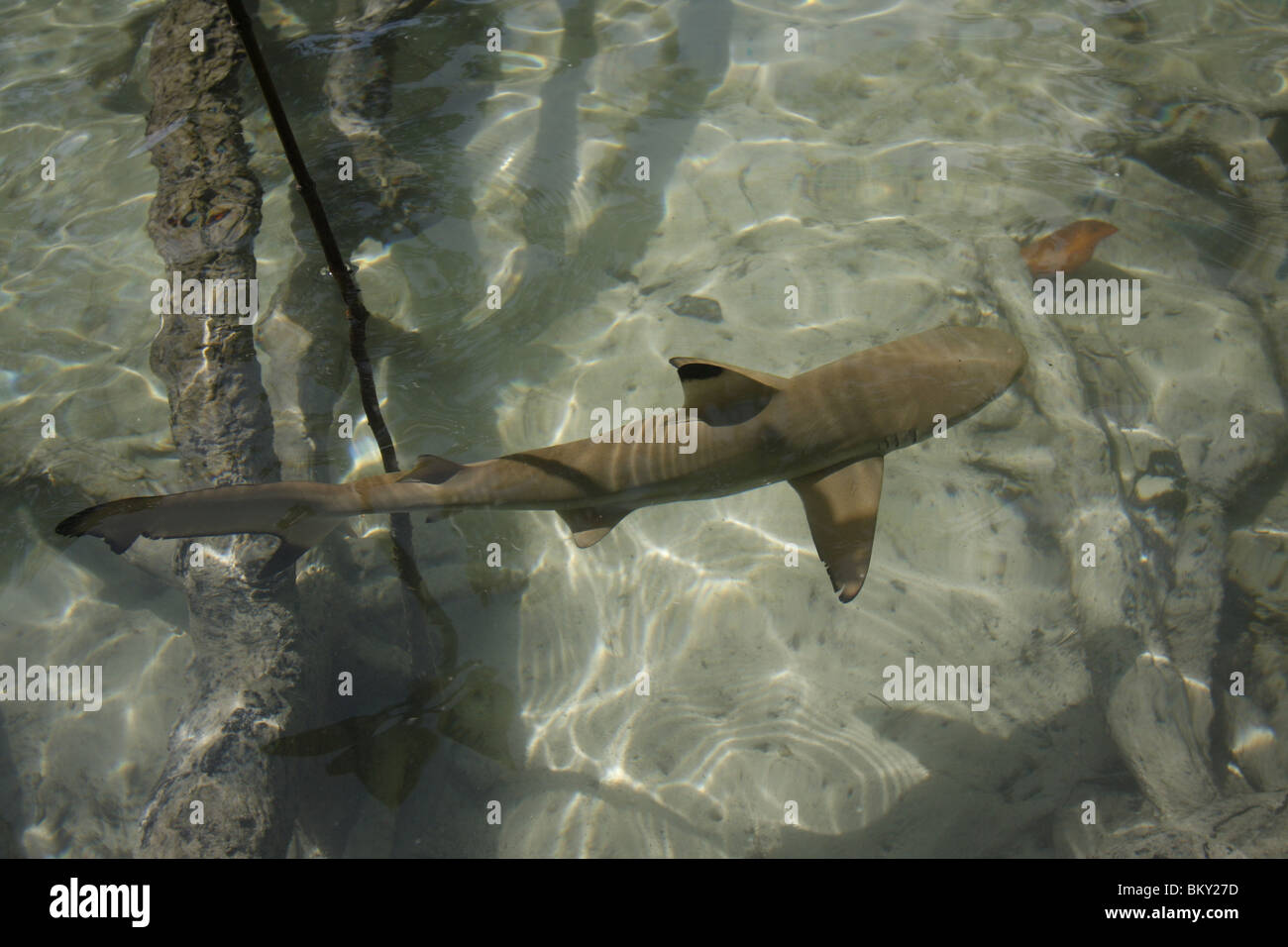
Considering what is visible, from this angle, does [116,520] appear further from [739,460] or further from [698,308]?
[698,308]

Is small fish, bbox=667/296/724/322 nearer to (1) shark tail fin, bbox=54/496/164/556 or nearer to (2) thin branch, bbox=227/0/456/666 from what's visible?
(2) thin branch, bbox=227/0/456/666

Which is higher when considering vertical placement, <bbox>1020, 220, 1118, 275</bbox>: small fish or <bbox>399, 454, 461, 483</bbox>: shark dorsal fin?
<bbox>1020, 220, 1118, 275</bbox>: small fish

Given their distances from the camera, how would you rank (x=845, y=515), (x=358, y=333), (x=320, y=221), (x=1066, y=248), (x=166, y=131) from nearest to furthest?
1. (x=320, y=221)
2. (x=845, y=515)
3. (x=358, y=333)
4. (x=166, y=131)
5. (x=1066, y=248)

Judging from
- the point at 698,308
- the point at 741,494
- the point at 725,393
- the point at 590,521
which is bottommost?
the point at 741,494

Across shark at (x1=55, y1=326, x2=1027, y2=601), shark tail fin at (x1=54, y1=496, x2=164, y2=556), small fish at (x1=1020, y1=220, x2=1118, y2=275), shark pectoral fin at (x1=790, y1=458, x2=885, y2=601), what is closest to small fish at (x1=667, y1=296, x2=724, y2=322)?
shark at (x1=55, y1=326, x2=1027, y2=601)

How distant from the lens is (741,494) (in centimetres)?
582

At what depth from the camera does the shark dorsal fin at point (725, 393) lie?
4012mm

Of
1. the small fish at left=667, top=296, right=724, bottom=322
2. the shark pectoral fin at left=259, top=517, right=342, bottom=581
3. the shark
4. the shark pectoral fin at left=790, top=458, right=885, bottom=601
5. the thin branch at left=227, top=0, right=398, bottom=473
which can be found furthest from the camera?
the small fish at left=667, top=296, right=724, bottom=322

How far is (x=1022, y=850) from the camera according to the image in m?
5.27

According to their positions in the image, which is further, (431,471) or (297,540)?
(431,471)

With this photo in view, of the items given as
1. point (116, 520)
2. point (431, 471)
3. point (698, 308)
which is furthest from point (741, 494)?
point (116, 520)

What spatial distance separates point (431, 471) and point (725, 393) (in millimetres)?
→ 1691

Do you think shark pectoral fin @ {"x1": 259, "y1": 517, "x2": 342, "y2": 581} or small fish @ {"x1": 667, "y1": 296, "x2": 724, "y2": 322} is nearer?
shark pectoral fin @ {"x1": 259, "y1": 517, "x2": 342, "y2": 581}

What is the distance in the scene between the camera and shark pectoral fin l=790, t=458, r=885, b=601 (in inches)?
165
